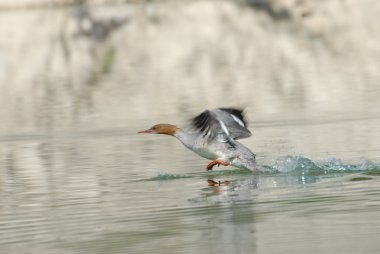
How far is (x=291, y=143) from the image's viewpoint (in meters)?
18.0

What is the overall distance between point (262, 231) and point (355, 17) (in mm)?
34985

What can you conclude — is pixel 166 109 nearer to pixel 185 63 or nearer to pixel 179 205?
pixel 185 63

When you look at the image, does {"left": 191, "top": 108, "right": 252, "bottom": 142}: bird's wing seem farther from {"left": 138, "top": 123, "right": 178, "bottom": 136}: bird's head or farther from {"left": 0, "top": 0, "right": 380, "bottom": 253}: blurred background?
{"left": 0, "top": 0, "right": 380, "bottom": 253}: blurred background

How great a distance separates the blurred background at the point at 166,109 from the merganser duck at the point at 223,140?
0.30 metres

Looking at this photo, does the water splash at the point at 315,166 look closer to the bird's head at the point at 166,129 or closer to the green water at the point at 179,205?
the green water at the point at 179,205

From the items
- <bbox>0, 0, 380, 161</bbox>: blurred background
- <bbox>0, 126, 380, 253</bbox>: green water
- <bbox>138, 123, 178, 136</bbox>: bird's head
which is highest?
<bbox>0, 0, 380, 161</bbox>: blurred background

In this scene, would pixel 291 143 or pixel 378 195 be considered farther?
pixel 291 143

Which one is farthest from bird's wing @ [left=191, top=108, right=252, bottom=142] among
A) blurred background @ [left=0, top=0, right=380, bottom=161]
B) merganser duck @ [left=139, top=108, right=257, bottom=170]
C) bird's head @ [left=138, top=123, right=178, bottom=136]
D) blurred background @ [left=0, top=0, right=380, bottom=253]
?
blurred background @ [left=0, top=0, right=380, bottom=161]

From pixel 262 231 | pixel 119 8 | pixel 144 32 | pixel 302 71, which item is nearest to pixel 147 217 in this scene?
pixel 262 231

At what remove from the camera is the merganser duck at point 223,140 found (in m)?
15.4

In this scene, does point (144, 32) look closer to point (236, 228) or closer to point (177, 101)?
point (177, 101)

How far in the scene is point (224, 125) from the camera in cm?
1555

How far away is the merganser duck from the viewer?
15.4m

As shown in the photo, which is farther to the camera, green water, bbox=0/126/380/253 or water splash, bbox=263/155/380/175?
water splash, bbox=263/155/380/175
